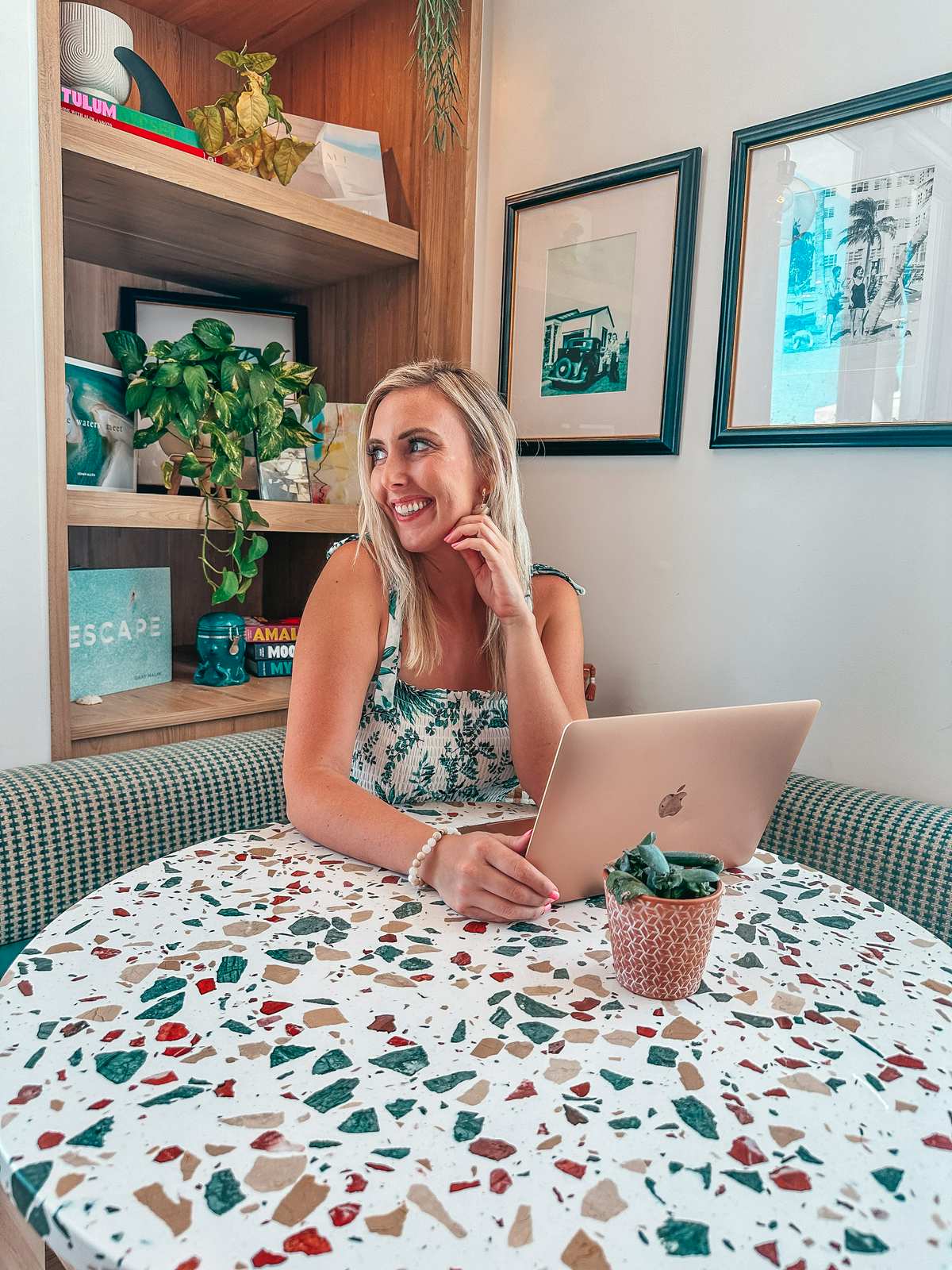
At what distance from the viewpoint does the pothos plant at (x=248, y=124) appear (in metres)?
1.85

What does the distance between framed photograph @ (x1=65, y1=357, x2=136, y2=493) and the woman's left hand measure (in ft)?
2.58

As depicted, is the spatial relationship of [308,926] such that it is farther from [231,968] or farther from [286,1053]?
[286,1053]

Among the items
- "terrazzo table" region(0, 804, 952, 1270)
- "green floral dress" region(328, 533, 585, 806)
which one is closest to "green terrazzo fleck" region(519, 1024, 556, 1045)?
"terrazzo table" region(0, 804, 952, 1270)

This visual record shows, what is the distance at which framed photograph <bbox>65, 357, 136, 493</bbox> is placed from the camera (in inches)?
68.6

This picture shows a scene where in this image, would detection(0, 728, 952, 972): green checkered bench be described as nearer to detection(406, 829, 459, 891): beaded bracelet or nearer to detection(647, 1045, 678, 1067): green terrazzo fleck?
detection(406, 829, 459, 891): beaded bracelet

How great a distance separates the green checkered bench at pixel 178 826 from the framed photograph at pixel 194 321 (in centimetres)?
69

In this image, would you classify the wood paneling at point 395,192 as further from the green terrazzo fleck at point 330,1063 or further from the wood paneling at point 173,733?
the green terrazzo fleck at point 330,1063

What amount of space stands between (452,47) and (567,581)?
4.35 ft

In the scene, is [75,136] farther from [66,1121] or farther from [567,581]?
[66,1121]

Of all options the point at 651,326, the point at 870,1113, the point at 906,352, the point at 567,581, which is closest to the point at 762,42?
the point at 651,326

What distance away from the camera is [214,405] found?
1.87m

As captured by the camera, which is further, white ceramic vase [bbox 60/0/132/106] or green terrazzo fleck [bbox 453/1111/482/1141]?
white ceramic vase [bbox 60/0/132/106]

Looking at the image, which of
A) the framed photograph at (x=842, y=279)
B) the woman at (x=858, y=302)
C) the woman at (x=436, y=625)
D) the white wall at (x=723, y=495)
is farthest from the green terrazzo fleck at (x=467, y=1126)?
the woman at (x=858, y=302)

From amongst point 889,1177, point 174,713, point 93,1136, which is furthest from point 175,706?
point 889,1177
